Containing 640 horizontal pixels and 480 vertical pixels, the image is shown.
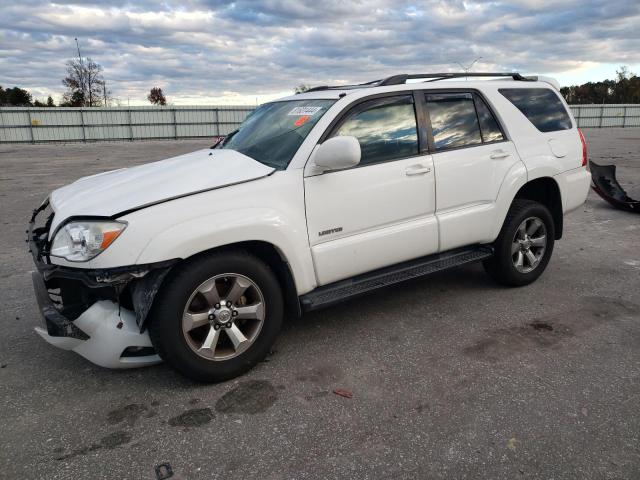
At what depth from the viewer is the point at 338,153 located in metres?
3.10

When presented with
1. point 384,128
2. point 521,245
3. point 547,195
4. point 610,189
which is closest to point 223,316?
point 384,128

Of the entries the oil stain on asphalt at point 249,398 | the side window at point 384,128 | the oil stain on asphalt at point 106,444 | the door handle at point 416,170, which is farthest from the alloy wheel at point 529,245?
the oil stain on asphalt at point 106,444

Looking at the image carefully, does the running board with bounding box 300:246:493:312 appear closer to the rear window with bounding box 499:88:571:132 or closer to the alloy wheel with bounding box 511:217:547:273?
the alloy wheel with bounding box 511:217:547:273

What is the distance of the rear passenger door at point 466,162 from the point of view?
152 inches

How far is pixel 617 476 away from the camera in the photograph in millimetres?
2219

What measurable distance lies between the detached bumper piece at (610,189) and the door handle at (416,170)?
5821 mm

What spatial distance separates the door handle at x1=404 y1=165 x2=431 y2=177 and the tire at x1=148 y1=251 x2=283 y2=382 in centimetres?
126

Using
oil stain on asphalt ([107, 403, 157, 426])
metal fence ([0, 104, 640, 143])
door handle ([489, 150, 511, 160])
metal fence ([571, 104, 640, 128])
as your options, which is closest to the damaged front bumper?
oil stain on asphalt ([107, 403, 157, 426])

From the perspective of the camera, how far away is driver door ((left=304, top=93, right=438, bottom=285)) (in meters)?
3.32

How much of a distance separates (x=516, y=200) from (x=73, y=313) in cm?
366

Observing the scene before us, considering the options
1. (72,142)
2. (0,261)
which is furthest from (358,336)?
(72,142)

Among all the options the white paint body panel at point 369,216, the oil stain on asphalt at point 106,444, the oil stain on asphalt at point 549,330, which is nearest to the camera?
the oil stain on asphalt at point 106,444

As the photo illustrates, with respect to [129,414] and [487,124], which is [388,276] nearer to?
[487,124]

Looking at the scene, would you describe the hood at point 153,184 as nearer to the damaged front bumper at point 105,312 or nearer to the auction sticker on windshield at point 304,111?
the damaged front bumper at point 105,312
